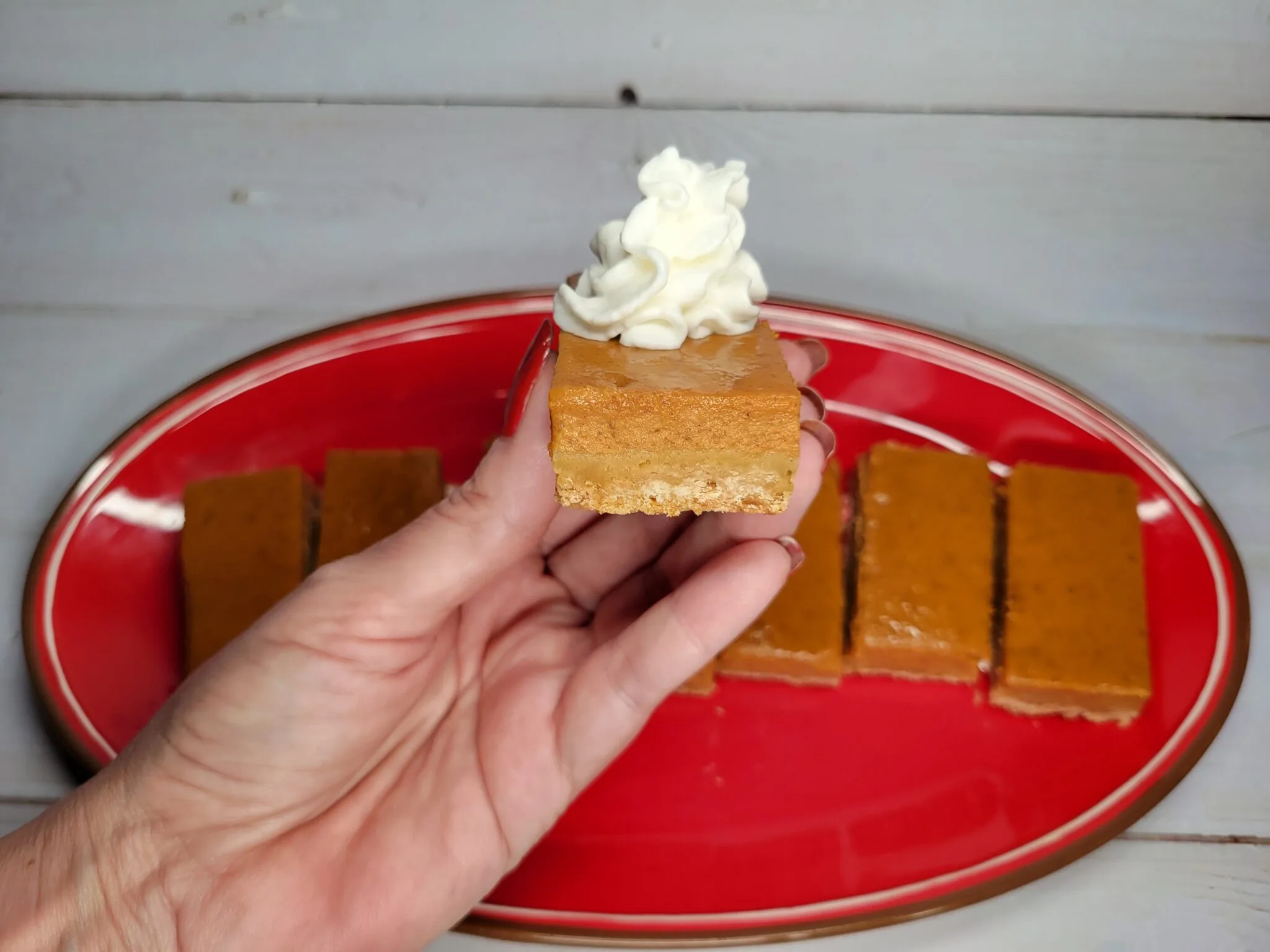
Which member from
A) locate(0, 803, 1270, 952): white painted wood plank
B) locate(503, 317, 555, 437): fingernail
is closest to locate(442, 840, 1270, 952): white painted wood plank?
locate(0, 803, 1270, 952): white painted wood plank

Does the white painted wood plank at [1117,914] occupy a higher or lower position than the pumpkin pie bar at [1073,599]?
lower

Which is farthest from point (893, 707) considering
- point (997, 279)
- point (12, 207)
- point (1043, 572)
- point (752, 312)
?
point (12, 207)

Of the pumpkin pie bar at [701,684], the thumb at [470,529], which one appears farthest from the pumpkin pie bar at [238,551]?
the pumpkin pie bar at [701,684]

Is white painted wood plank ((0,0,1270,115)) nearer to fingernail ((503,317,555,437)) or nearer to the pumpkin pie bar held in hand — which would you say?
the pumpkin pie bar held in hand

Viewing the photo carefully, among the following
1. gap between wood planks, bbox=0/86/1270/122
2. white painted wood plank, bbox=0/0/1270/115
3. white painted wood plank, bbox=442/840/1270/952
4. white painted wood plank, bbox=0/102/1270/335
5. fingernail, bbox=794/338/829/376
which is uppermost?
white painted wood plank, bbox=0/0/1270/115

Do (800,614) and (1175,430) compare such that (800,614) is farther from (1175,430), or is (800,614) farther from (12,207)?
(12,207)

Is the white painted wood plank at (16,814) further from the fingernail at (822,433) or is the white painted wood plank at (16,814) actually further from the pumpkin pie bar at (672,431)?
the fingernail at (822,433)

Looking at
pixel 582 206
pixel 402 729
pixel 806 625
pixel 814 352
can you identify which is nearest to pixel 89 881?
pixel 402 729
